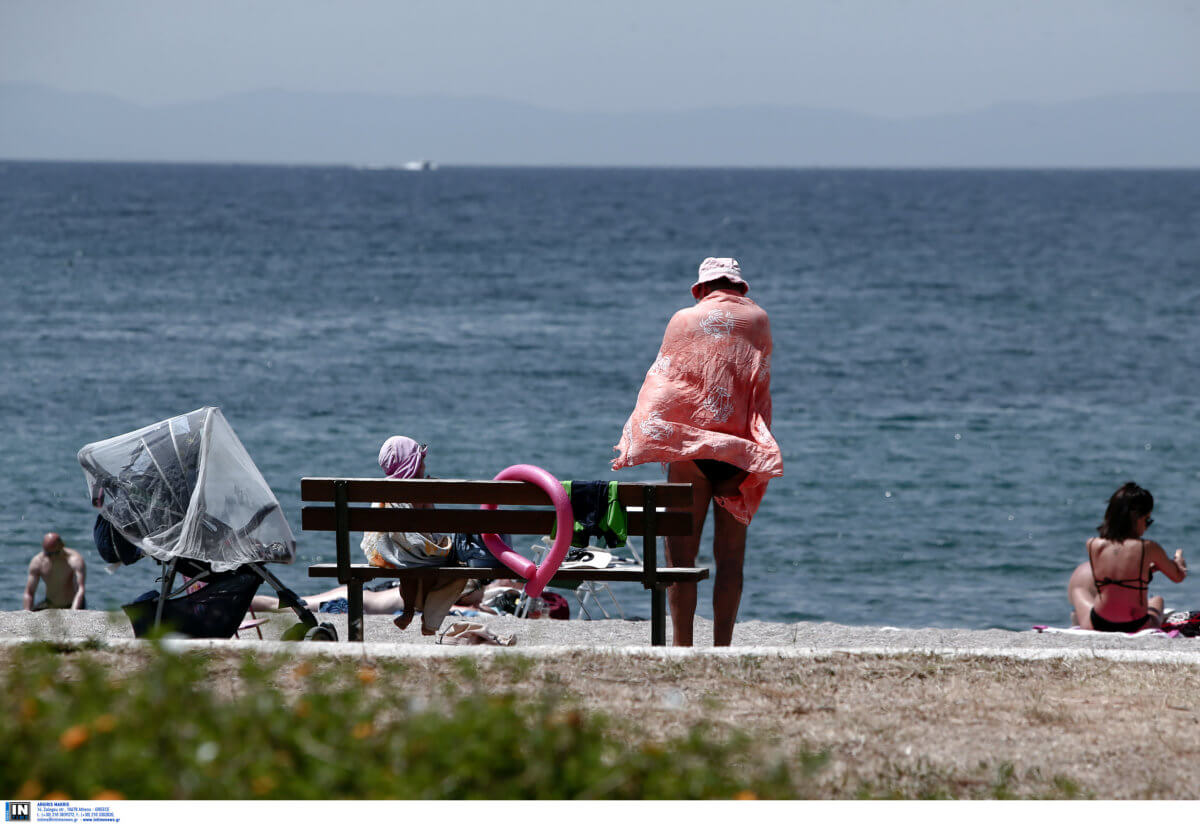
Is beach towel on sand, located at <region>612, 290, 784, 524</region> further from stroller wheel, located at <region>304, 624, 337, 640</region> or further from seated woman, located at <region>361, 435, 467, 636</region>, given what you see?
stroller wheel, located at <region>304, 624, 337, 640</region>

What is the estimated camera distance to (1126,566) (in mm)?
8383

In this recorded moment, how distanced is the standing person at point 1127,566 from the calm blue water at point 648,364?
155 inches

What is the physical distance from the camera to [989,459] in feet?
66.2

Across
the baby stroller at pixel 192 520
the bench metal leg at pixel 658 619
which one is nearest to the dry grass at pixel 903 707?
the bench metal leg at pixel 658 619

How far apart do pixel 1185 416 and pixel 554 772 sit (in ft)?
75.5

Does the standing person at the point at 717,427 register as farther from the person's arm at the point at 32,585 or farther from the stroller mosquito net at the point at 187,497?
the person's arm at the point at 32,585

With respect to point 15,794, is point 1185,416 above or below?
below

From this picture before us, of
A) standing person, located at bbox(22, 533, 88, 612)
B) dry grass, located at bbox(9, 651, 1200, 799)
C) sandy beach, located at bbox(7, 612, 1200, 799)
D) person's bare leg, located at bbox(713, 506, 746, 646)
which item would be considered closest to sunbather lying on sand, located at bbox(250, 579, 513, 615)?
standing person, located at bbox(22, 533, 88, 612)

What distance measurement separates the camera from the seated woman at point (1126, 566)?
27.5 feet

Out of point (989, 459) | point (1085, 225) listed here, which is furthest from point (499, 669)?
point (1085, 225)

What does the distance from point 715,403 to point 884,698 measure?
165cm

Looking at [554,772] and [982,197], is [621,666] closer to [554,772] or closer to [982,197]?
[554,772]

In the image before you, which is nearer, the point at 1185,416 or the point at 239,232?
the point at 1185,416
